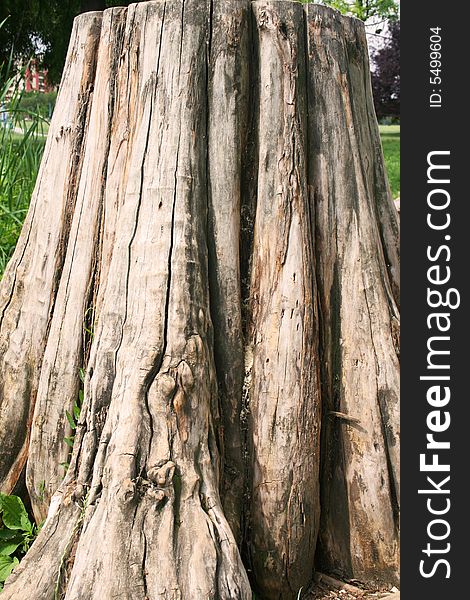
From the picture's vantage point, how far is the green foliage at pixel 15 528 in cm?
273

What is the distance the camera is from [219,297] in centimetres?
253

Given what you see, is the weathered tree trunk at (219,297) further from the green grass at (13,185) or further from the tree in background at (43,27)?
the tree in background at (43,27)

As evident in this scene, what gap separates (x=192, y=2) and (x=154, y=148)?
18.9 inches

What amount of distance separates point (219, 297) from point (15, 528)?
1098 millimetres

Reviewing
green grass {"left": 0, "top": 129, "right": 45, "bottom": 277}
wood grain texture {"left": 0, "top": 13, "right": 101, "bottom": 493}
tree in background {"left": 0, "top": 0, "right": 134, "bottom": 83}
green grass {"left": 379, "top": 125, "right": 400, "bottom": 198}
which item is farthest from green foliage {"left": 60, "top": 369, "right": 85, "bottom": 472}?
tree in background {"left": 0, "top": 0, "right": 134, "bottom": 83}

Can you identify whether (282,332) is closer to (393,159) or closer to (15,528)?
(15,528)

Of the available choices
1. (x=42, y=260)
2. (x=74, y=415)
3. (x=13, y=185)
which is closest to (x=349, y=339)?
(x=74, y=415)

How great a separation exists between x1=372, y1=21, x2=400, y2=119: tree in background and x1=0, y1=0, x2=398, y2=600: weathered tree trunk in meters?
19.7

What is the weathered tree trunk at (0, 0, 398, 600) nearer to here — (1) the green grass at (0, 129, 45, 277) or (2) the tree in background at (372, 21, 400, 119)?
(1) the green grass at (0, 129, 45, 277)

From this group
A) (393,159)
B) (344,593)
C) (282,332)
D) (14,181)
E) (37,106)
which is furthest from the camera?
(393,159)

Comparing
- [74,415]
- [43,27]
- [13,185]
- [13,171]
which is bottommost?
[74,415]

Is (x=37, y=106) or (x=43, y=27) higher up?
(x=43, y=27)

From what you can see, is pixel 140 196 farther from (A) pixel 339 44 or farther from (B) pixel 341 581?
(B) pixel 341 581

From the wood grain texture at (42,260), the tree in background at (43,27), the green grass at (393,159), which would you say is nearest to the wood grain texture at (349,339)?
the wood grain texture at (42,260)
